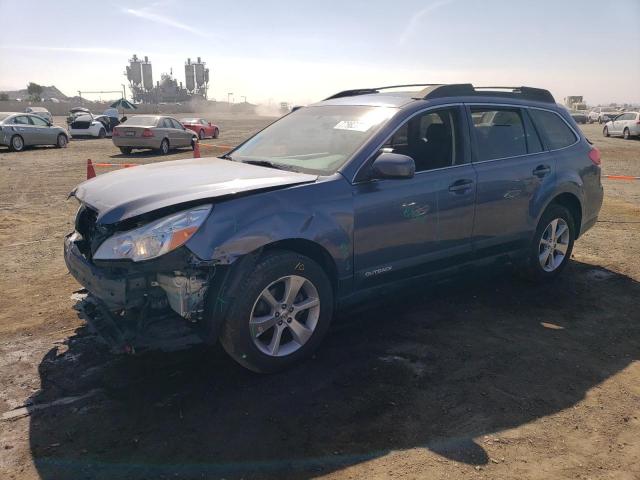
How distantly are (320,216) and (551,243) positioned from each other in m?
3.03

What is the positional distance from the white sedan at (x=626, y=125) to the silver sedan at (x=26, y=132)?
28496 mm

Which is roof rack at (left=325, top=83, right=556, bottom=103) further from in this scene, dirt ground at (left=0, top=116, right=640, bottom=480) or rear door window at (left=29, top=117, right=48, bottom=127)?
rear door window at (left=29, top=117, right=48, bottom=127)

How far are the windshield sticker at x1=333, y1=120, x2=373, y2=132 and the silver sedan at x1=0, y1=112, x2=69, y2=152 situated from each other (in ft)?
62.5

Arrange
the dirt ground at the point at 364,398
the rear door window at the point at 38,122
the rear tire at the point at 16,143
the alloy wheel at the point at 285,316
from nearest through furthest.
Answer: the dirt ground at the point at 364,398, the alloy wheel at the point at 285,316, the rear tire at the point at 16,143, the rear door window at the point at 38,122

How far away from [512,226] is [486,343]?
128cm

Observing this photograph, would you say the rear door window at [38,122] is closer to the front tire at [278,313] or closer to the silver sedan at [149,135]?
the silver sedan at [149,135]

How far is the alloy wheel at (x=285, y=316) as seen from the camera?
136 inches

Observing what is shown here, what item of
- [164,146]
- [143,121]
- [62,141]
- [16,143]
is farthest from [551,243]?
[62,141]

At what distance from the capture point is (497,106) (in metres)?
4.90

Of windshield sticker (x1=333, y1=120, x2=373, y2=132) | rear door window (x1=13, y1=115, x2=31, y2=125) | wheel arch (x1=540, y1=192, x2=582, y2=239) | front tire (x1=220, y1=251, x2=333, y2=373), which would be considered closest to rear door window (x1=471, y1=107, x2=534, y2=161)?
wheel arch (x1=540, y1=192, x2=582, y2=239)

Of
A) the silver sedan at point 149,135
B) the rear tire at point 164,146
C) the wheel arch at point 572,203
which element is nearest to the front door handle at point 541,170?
the wheel arch at point 572,203

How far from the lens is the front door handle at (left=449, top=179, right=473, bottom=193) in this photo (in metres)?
4.34

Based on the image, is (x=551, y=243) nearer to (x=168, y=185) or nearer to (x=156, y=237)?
(x=168, y=185)

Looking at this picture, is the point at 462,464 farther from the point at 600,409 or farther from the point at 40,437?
the point at 40,437
